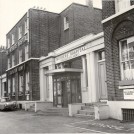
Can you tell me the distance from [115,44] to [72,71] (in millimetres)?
6891

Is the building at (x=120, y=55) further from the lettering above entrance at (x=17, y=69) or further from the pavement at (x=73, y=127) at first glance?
the lettering above entrance at (x=17, y=69)

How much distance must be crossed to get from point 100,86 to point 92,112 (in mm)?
2797

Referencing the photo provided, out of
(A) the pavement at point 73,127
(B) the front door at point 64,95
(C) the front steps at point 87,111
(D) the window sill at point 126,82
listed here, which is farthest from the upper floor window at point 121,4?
(B) the front door at point 64,95

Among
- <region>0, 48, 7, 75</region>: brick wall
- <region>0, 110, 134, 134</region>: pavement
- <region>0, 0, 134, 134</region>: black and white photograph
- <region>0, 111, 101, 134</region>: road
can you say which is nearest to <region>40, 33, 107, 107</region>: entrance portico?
<region>0, 0, 134, 134</region>: black and white photograph

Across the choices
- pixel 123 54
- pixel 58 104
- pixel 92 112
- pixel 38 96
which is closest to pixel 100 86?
pixel 92 112

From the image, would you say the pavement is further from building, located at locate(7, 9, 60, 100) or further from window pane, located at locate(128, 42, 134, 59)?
building, located at locate(7, 9, 60, 100)

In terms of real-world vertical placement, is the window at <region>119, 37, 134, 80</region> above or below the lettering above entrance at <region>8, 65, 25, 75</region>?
below

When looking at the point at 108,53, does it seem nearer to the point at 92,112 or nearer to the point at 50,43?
the point at 92,112

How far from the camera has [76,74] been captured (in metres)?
19.4

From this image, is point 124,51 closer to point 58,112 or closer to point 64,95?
point 58,112

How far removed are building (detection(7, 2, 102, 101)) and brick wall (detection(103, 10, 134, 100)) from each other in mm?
10470

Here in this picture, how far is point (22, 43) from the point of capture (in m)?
28.3

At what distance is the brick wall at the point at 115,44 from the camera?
39.8 ft

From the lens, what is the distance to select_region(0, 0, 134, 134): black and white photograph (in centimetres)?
1189
